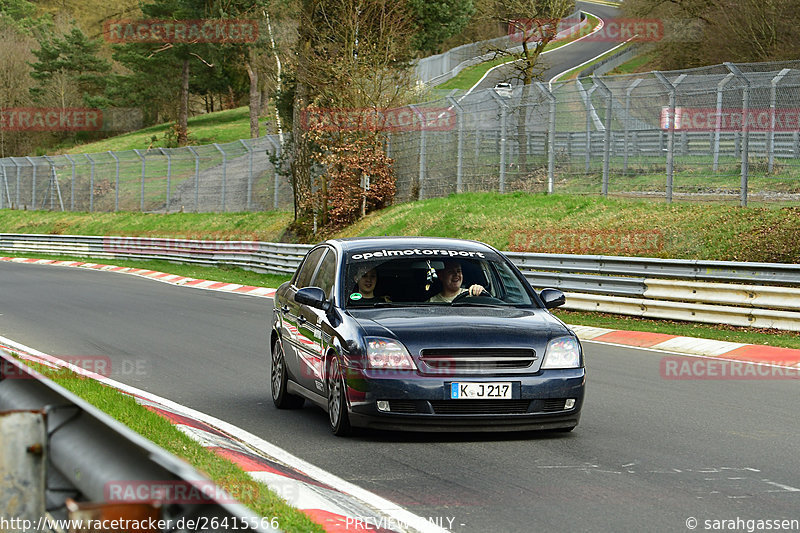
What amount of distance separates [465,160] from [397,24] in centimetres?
838

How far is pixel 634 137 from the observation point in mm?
24016

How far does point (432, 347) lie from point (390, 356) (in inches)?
12.0

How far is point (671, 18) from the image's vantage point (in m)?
52.4

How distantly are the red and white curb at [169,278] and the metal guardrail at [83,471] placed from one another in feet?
71.9

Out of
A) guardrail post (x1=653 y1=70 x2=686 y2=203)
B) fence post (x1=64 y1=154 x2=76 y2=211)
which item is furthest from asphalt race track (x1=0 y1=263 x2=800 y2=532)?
fence post (x1=64 y1=154 x2=76 y2=211)

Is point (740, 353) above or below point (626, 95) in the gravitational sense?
below

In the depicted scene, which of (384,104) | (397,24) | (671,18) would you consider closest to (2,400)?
(384,104)

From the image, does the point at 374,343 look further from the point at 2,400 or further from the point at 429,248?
the point at 2,400

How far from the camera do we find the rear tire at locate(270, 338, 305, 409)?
10.1m

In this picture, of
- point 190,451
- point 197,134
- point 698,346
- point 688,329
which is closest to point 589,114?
point 688,329

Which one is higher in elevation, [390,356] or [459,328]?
[459,328]

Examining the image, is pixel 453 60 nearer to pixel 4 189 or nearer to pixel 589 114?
pixel 4 189

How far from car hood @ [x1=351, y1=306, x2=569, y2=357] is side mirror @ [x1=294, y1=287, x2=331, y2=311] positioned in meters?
0.41

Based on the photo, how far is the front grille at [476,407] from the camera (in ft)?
26.0
